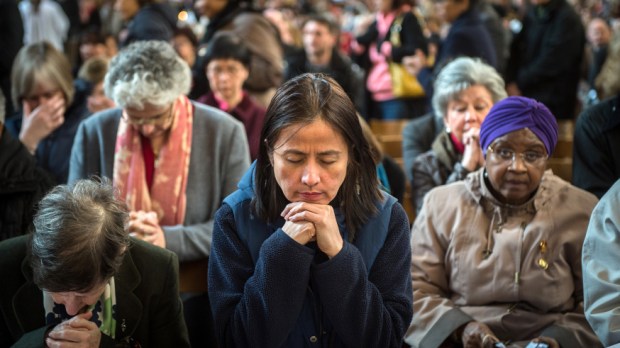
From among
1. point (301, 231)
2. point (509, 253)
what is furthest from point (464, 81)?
point (301, 231)

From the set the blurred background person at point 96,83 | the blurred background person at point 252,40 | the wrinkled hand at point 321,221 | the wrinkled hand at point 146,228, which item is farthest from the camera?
the blurred background person at point 252,40

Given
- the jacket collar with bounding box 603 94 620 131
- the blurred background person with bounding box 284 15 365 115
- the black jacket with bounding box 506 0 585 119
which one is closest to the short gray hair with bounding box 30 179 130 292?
the jacket collar with bounding box 603 94 620 131

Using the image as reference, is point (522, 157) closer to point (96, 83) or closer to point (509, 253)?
point (509, 253)

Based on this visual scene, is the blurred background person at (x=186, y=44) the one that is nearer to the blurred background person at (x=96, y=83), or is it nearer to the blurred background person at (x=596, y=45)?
the blurred background person at (x=96, y=83)

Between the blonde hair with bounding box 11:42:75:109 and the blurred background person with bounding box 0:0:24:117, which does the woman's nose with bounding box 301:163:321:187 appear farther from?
the blurred background person with bounding box 0:0:24:117

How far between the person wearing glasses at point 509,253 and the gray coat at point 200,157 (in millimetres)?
972

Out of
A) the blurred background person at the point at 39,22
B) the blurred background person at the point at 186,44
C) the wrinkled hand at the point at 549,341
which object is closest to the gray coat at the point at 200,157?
the wrinkled hand at the point at 549,341

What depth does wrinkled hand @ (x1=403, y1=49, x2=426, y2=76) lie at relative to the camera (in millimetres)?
6289

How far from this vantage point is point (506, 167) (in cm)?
302

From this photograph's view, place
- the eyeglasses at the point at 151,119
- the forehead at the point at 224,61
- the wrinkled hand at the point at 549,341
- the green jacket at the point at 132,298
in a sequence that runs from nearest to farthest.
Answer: the green jacket at the point at 132,298, the wrinkled hand at the point at 549,341, the eyeglasses at the point at 151,119, the forehead at the point at 224,61

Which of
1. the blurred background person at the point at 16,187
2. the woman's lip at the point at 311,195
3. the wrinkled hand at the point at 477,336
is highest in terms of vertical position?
the woman's lip at the point at 311,195

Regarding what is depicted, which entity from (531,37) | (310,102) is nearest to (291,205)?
(310,102)

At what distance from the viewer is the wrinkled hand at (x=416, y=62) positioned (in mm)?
6289

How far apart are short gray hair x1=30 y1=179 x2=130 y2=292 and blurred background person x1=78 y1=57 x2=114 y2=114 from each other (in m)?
2.45
